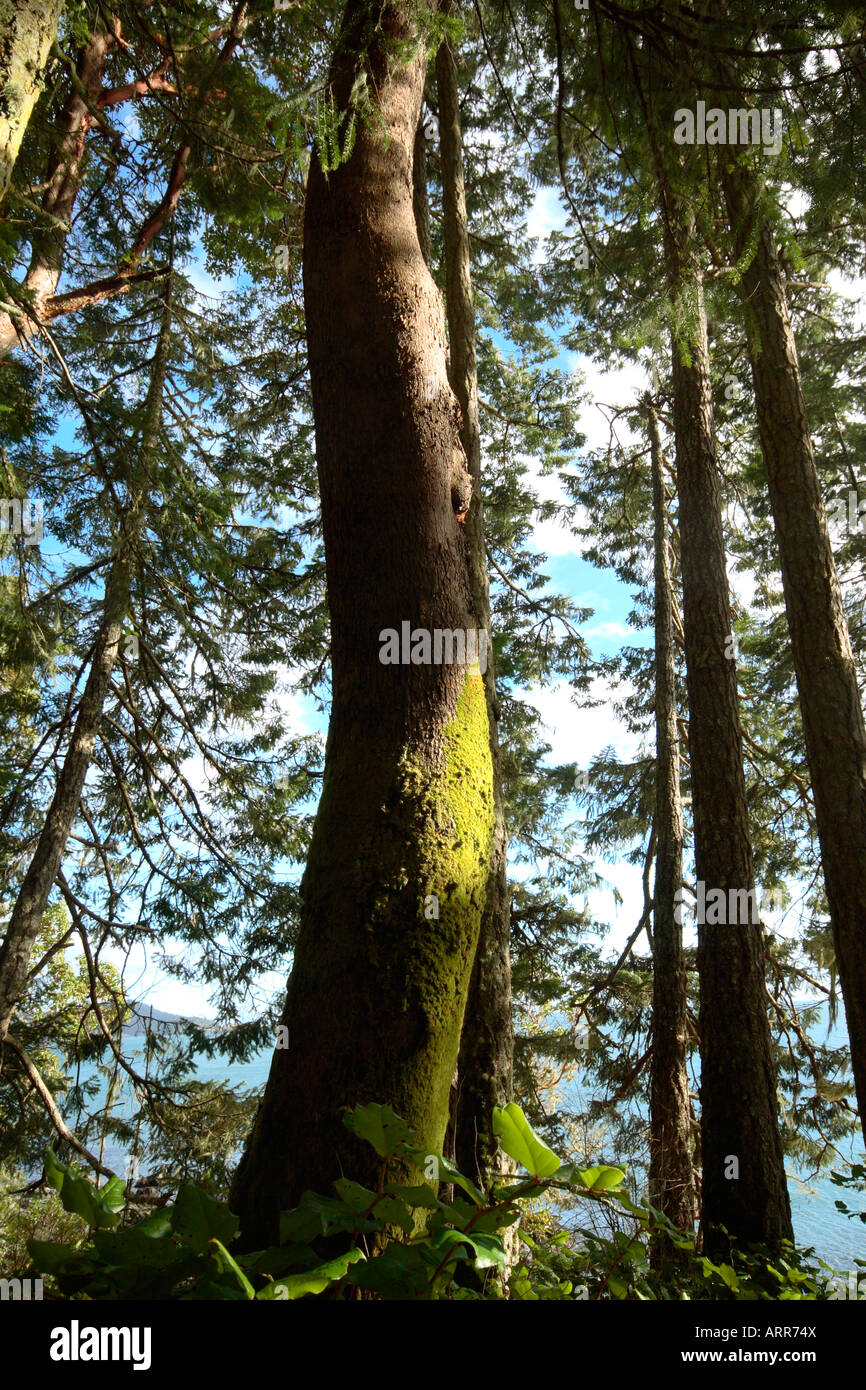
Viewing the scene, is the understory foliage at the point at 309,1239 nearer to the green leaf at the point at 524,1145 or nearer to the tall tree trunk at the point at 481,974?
the green leaf at the point at 524,1145

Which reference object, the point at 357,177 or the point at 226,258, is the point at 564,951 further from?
the point at 357,177

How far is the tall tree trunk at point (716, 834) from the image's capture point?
4578 mm

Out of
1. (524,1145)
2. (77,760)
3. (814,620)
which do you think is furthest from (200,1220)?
(77,760)

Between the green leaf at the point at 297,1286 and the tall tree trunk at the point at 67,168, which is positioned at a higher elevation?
the tall tree trunk at the point at 67,168

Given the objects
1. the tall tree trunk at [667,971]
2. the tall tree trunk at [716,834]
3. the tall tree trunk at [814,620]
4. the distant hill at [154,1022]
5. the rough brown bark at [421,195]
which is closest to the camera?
the tall tree trunk at [716,834]

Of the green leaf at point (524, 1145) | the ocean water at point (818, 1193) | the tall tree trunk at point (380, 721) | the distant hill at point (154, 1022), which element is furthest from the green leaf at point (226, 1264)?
the distant hill at point (154, 1022)

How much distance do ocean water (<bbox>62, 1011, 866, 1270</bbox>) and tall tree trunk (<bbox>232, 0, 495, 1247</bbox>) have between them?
6023mm

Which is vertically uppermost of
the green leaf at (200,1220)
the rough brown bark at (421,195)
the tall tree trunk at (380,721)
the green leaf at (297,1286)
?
the rough brown bark at (421,195)

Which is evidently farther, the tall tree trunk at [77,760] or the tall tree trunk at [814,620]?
the tall tree trunk at [77,760]

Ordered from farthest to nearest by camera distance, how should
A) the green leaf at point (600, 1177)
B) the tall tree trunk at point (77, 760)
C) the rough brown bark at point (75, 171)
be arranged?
the tall tree trunk at point (77, 760), the rough brown bark at point (75, 171), the green leaf at point (600, 1177)

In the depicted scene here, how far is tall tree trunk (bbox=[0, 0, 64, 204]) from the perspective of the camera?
2699mm

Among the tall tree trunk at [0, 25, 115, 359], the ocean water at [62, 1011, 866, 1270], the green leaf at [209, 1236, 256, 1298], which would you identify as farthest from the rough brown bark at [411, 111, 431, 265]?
the ocean water at [62, 1011, 866, 1270]

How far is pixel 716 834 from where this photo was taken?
21.1 feet

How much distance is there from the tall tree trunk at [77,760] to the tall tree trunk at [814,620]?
180 inches
